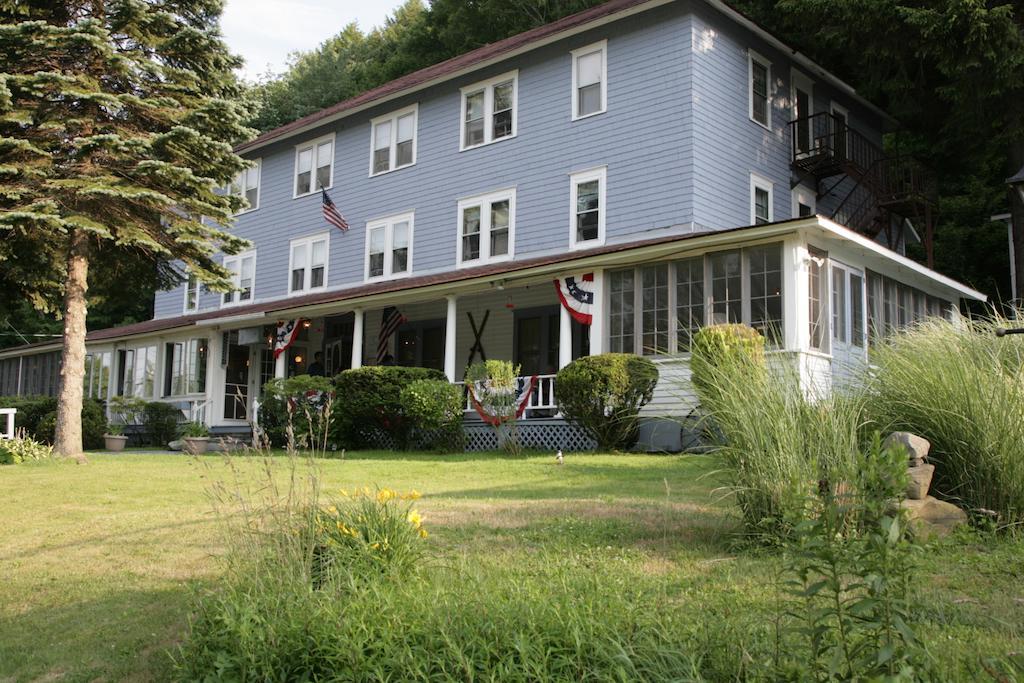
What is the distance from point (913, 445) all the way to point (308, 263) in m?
22.1

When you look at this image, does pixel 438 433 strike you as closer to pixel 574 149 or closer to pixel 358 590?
pixel 574 149

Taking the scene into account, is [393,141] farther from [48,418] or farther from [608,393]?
[608,393]

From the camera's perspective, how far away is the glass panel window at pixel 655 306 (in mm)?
16000

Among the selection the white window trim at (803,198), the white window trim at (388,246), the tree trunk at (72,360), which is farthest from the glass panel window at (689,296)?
the tree trunk at (72,360)

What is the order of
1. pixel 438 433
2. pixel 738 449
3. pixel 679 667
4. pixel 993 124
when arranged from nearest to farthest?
1. pixel 679 667
2. pixel 738 449
3. pixel 438 433
4. pixel 993 124

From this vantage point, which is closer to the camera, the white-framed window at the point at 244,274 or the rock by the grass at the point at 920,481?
the rock by the grass at the point at 920,481

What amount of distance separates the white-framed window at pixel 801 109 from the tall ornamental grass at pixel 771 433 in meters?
16.8

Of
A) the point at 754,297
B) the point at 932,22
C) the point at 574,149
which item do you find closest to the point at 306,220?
the point at 574,149

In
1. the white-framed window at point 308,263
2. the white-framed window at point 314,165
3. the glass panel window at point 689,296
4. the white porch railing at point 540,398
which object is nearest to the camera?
the glass panel window at point 689,296

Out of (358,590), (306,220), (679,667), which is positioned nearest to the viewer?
(679,667)

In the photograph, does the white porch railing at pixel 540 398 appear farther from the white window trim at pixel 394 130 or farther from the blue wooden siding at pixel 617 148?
the white window trim at pixel 394 130

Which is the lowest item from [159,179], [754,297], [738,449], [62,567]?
[62,567]

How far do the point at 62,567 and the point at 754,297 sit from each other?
11526mm

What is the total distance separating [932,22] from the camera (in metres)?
19.9
